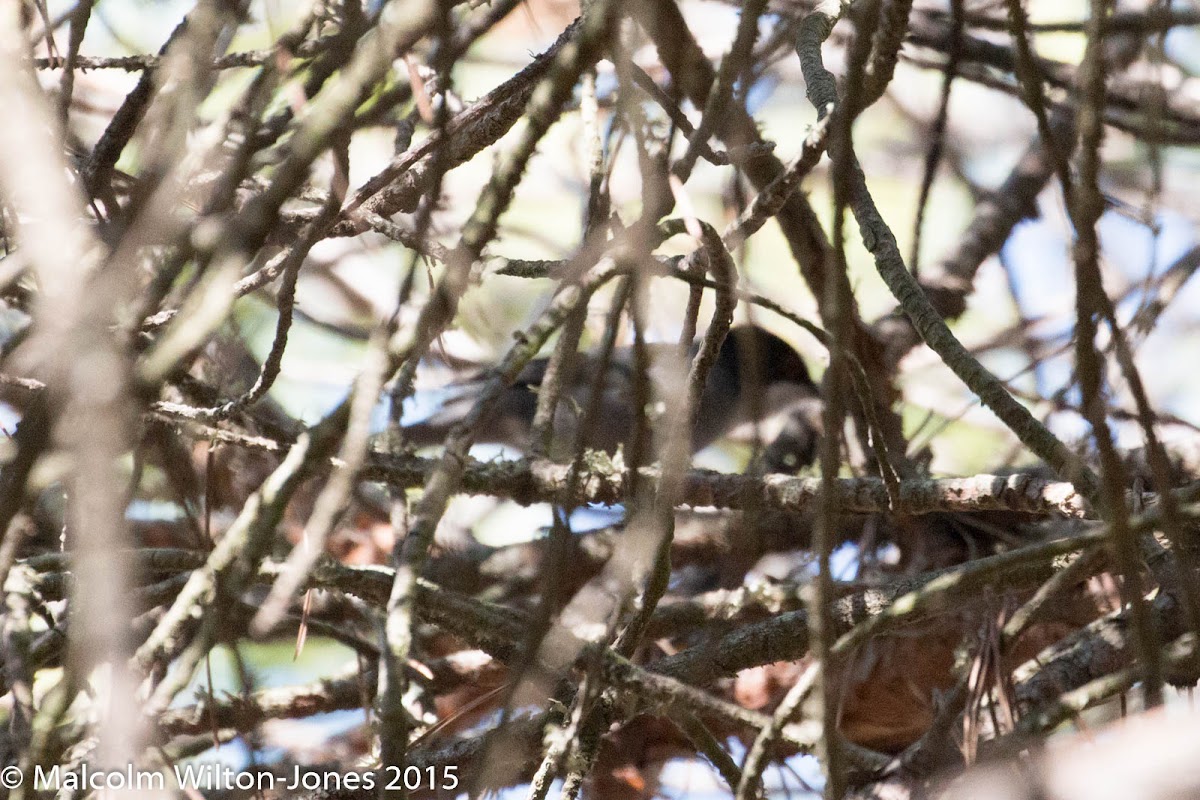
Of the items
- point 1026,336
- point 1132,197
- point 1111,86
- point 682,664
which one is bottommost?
point 682,664

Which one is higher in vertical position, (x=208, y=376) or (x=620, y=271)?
(x=208, y=376)

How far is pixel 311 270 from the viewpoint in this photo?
2904 millimetres

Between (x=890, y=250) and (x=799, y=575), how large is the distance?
117 centimetres

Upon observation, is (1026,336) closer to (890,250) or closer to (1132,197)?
(1132,197)

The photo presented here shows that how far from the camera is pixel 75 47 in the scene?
110 centimetres

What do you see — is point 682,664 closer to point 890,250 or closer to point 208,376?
point 890,250

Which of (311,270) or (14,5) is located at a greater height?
(311,270)

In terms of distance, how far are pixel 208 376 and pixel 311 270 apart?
953 millimetres

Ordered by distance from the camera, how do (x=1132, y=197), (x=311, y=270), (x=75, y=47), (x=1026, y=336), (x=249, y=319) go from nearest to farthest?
(x=75, y=47), (x=249, y=319), (x=1026, y=336), (x=311, y=270), (x=1132, y=197)

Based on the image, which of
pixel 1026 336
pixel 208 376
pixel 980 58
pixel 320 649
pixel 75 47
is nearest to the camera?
pixel 75 47

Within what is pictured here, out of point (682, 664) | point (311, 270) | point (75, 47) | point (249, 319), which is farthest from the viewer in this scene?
point (311, 270)

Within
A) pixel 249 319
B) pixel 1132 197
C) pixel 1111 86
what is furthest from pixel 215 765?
pixel 1132 197

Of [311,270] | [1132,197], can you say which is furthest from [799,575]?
[1132,197]

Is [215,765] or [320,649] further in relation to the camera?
[320,649]
